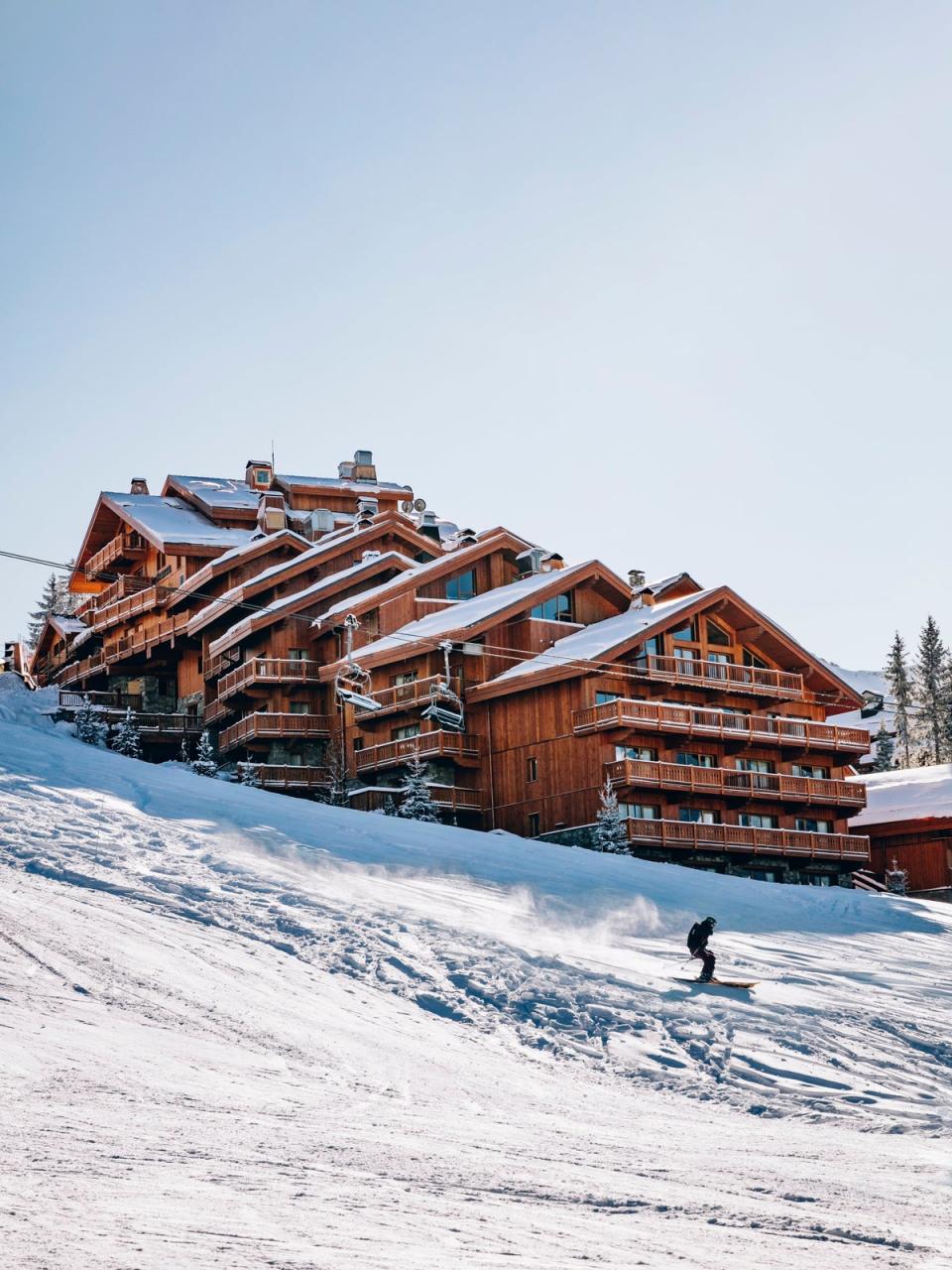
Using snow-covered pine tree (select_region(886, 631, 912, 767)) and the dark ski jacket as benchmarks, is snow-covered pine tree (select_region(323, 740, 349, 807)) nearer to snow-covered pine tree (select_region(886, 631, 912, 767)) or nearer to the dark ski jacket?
the dark ski jacket

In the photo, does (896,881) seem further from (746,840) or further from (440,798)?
(440,798)

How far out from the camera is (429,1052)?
19.5 meters

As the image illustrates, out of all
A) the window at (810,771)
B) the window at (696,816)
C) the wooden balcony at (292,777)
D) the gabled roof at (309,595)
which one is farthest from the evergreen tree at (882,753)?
the wooden balcony at (292,777)

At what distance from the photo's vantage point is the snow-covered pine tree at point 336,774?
50.8 meters

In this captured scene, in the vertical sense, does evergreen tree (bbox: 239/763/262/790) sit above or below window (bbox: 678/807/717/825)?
above

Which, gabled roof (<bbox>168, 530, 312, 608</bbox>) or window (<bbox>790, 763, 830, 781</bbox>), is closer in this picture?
window (<bbox>790, 763, 830, 781</bbox>)

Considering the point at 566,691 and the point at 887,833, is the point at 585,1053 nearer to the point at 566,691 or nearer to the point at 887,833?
the point at 566,691

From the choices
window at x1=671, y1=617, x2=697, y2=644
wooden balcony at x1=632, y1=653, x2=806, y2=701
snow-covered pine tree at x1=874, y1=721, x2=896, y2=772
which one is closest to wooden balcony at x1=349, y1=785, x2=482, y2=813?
wooden balcony at x1=632, y1=653, x2=806, y2=701

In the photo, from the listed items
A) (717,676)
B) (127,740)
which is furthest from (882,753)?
(127,740)

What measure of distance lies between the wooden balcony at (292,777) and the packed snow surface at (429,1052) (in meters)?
14.9

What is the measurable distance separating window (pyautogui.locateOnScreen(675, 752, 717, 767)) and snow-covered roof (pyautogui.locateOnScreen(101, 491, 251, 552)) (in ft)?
83.3

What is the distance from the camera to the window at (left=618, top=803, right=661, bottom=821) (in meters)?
45.2

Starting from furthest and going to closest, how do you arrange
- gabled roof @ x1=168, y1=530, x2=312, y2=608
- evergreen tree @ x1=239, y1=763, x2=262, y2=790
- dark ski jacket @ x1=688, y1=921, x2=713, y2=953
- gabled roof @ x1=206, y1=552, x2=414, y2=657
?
1. gabled roof @ x1=168, y1=530, x2=312, y2=608
2. gabled roof @ x1=206, y1=552, x2=414, y2=657
3. evergreen tree @ x1=239, y1=763, x2=262, y2=790
4. dark ski jacket @ x1=688, y1=921, x2=713, y2=953

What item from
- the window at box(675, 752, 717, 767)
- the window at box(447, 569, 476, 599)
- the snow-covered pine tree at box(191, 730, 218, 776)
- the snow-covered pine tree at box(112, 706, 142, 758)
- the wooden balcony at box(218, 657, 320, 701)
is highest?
the window at box(447, 569, 476, 599)
